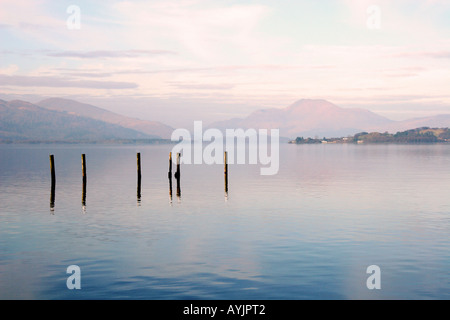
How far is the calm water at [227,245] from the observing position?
18047mm

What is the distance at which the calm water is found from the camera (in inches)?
711

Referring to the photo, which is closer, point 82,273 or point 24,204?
point 82,273

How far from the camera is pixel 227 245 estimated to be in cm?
2572

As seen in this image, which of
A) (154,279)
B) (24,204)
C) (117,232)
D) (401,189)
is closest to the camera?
(154,279)

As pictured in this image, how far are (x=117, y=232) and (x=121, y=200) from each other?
15802 millimetres

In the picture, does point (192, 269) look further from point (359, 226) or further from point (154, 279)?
point (359, 226)

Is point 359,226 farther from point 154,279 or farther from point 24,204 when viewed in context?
point 24,204
